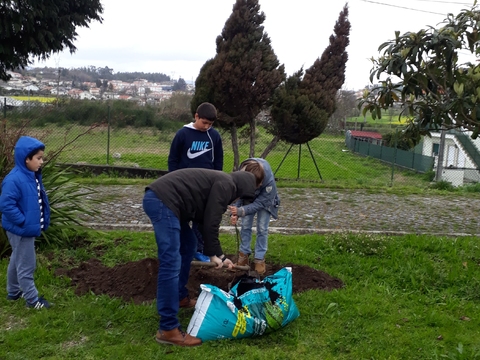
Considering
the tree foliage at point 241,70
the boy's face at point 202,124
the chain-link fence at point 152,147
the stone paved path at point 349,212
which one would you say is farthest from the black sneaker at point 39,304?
the tree foliage at point 241,70

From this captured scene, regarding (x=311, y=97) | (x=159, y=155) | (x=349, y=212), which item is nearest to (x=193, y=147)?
(x=349, y=212)

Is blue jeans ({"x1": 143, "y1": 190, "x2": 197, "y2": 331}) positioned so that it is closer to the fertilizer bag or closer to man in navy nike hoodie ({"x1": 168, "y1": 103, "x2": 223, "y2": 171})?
the fertilizer bag

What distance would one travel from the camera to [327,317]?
4324 millimetres

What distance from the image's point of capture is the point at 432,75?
5152 millimetres

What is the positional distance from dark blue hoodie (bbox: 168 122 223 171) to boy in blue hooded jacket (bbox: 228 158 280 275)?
Result: 0.62 metres

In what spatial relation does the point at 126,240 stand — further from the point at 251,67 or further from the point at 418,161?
the point at 418,161

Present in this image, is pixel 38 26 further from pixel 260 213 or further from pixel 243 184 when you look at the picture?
pixel 243 184

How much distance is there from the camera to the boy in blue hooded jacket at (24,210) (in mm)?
4141

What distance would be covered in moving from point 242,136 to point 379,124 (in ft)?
142

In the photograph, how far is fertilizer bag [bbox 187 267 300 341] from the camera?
3842mm

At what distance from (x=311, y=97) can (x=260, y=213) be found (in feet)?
28.3

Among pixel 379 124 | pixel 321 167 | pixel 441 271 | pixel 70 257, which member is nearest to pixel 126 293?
pixel 70 257

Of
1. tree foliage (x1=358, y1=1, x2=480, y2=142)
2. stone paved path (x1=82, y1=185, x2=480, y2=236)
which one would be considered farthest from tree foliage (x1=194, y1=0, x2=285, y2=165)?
tree foliage (x1=358, y1=1, x2=480, y2=142)

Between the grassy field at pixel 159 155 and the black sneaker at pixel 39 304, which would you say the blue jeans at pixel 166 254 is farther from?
the grassy field at pixel 159 155
